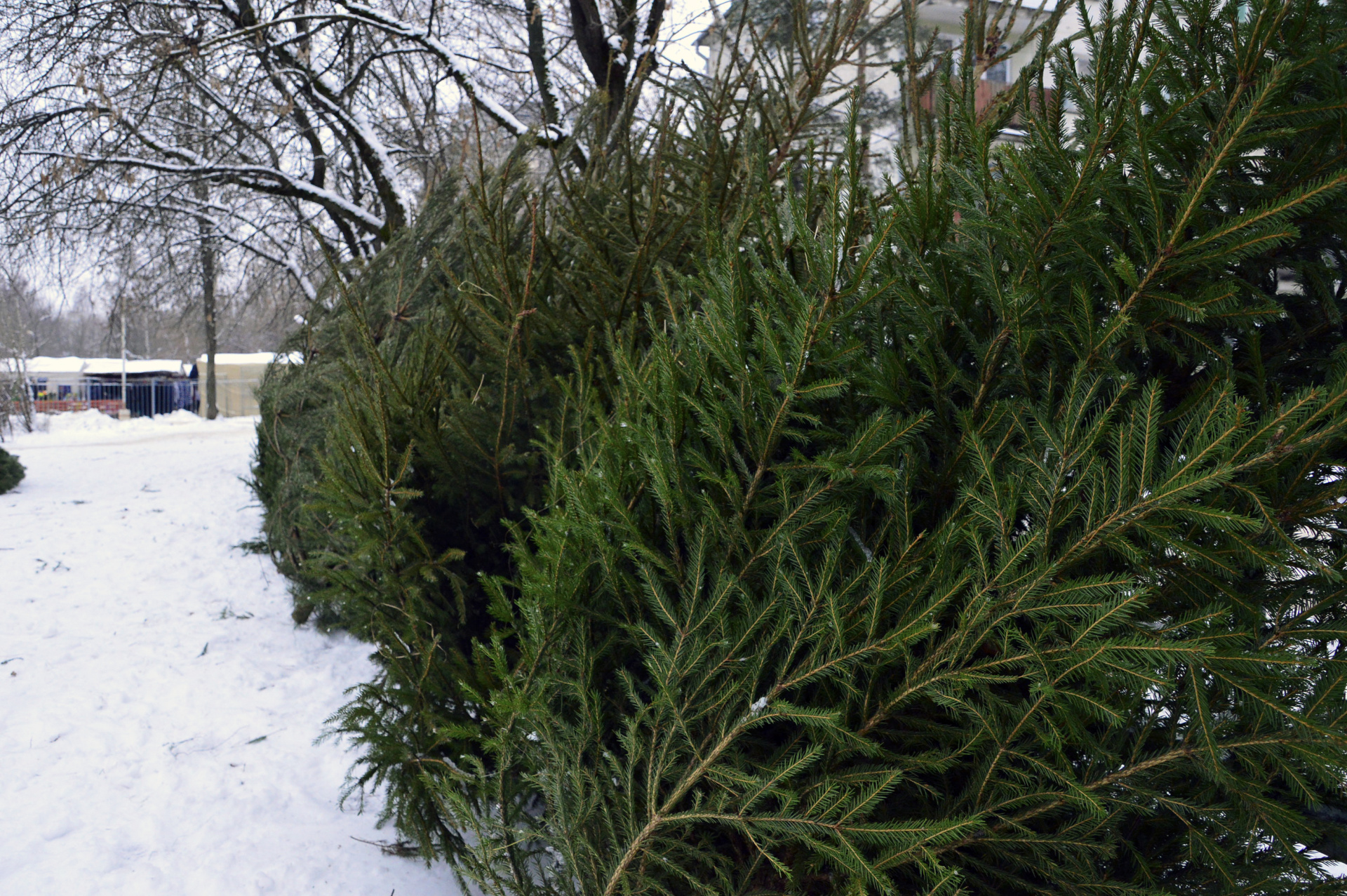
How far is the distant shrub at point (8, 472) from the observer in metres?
9.88

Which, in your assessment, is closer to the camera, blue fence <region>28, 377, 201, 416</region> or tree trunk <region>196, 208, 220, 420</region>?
tree trunk <region>196, 208, 220, 420</region>

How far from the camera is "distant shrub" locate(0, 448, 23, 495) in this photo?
988 centimetres

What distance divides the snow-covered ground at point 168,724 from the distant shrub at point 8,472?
6.29ft

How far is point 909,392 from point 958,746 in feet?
2.41

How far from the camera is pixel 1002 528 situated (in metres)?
1.35

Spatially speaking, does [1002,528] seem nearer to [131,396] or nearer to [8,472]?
[8,472]

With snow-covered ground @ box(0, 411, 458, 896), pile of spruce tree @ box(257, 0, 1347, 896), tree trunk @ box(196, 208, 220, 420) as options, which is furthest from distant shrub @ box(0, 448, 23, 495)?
pile of spruce tree @ box(257, 0, 1347, 896)

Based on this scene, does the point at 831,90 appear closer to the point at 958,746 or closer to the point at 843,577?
the point at 843,577

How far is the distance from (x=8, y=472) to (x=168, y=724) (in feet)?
27.8

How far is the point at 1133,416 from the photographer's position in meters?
1.24

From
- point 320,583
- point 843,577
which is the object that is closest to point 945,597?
point 843,577

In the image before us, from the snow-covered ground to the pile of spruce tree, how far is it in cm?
166

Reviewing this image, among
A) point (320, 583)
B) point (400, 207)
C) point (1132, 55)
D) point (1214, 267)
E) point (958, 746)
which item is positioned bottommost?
point (320, 583)

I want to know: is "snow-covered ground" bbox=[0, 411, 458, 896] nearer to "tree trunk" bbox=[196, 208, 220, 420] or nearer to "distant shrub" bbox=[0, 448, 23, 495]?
Answer: "distant shrub" bbox=[0, 448, 23, 495]
